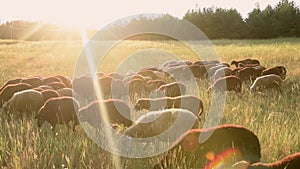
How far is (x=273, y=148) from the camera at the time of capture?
5.27m

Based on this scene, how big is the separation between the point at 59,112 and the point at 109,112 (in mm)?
947

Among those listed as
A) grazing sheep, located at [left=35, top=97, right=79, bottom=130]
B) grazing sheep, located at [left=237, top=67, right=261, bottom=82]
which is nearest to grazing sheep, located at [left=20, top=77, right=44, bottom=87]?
grazing sheep, located at [left=35, top=97, right=79, bottom=130]

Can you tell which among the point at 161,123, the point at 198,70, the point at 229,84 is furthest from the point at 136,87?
the point at 161,123

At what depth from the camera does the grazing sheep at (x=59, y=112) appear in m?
7.30

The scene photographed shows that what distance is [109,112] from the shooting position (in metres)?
7.42

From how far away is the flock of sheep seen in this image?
4750mm

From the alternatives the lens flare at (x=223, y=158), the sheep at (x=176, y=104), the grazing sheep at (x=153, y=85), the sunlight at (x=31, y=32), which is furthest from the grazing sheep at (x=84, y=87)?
the sunlight at (x=31, y=32)

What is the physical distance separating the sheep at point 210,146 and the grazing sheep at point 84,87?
668 cm

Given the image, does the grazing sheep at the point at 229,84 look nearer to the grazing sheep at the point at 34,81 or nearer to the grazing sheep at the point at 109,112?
the grazing sheep at the point at 109,112

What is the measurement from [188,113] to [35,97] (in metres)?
3.82

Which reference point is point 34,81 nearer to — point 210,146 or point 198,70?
point 198,70

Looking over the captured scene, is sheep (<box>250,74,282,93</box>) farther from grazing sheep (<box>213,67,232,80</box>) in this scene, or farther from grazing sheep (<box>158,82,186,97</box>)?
grazing sheep (<box>213,67,232,80</box>)

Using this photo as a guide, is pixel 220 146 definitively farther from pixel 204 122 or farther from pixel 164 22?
pixel 164 22

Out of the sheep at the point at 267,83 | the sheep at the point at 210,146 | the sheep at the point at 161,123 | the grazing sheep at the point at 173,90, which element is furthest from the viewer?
the sheep at the point at 267,83
